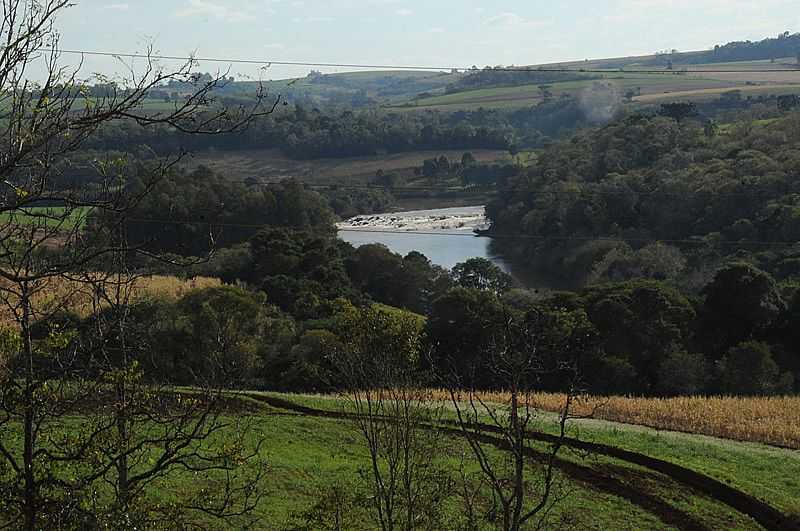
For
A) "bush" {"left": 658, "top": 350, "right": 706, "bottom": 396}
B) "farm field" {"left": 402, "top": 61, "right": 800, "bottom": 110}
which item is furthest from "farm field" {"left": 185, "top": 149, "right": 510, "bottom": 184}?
"bush" {"left": 658, "top": 350, "right": 706, "bottom": 396}

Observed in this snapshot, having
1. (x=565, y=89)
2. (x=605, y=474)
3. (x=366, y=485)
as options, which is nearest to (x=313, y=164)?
(x=565, y=89)

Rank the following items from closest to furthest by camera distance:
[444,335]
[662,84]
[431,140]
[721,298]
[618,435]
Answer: [618,435], [444,335], [721,298], [431,140], [662,84]

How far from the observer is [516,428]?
23.8 feet

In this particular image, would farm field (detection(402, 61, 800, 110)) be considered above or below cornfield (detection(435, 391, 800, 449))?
above

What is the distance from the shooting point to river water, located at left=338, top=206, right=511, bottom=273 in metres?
63.6

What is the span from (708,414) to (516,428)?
17.4m

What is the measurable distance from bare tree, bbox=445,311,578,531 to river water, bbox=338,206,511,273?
3258 cm

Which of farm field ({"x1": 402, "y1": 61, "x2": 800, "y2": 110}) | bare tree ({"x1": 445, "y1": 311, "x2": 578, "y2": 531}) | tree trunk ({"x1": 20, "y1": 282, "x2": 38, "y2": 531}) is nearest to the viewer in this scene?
tree trunk ({"x1": 20, "y1": 282, "x2": 38, "y2": 531})

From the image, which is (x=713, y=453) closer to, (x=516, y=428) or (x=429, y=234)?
(x=516, y=428)

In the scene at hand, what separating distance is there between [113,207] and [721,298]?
106 feet

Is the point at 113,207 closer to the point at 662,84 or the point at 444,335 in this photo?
the point at 444,335

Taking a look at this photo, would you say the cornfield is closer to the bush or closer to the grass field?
the grass field

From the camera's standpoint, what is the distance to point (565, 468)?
17.5 metres

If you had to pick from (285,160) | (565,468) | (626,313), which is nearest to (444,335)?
(626,313)
